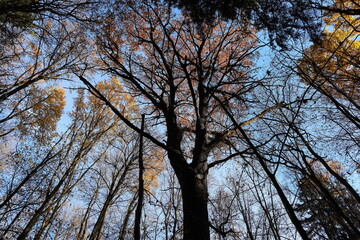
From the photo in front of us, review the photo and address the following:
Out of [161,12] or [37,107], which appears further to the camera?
[37,107]

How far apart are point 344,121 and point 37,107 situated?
14.0 meters

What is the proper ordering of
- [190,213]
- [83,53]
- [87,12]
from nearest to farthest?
[190,213] → [87,12] → [83,53]

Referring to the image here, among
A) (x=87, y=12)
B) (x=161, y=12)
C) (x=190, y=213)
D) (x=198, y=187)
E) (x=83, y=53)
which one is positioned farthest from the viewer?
(x=83, y=53)

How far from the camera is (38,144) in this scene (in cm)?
831

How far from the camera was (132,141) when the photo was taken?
9727 mm

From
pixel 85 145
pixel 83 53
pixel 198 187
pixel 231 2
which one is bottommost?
pixel 198 187

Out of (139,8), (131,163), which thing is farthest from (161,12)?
(131,163)

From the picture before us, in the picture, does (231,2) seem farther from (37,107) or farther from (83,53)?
(37,107)

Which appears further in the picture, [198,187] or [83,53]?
[83,53]

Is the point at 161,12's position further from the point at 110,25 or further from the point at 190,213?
the point at 190,213

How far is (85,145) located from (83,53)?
454 cm

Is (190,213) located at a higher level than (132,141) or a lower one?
lower

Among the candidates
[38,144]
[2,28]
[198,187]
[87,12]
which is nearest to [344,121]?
[198,187]

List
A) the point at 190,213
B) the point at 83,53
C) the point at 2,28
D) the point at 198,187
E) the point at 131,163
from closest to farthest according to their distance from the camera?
the point at 190,213, the point at 198,187, the point at 2,28, the point at 83,53, the point at 131,163
